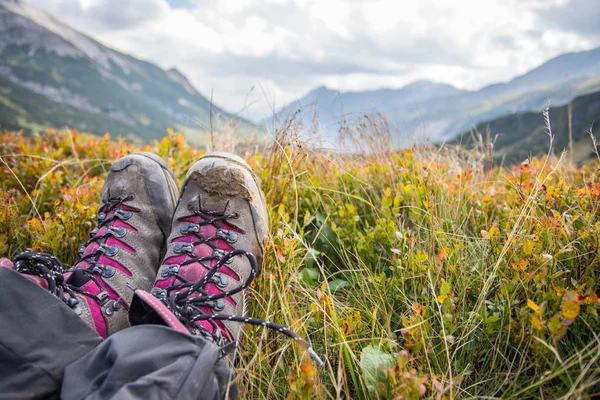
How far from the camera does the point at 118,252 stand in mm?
2164

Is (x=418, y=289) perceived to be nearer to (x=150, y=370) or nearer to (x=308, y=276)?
(x=308, y=276)

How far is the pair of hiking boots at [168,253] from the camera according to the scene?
1683 millimetres

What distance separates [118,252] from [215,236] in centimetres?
55

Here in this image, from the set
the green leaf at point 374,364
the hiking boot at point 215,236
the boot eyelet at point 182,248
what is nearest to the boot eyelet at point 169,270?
the hiking boot at point 215,236

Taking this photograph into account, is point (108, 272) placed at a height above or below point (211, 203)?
below

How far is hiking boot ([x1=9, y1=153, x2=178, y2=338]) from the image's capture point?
1702 mm

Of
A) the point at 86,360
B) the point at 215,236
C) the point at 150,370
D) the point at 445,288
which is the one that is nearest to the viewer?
the point at 150,370

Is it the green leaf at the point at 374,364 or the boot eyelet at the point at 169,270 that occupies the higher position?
the boot eyelet at the point at 169,270

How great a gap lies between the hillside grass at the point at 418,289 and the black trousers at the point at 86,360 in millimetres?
245

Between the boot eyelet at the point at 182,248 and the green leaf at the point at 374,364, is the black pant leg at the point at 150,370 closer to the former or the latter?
the green leaf at the point at 374,364

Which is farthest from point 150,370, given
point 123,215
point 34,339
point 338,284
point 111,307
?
point 123,215

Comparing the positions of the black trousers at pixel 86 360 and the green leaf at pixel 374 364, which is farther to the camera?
the green leaf at pixel 374 364

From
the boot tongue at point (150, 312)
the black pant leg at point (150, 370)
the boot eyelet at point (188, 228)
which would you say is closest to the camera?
the black pant leg at point (150, 370)

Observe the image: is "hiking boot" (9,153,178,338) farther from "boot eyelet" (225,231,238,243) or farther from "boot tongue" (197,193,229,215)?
"boot eyelet" (225,231,238,243)
